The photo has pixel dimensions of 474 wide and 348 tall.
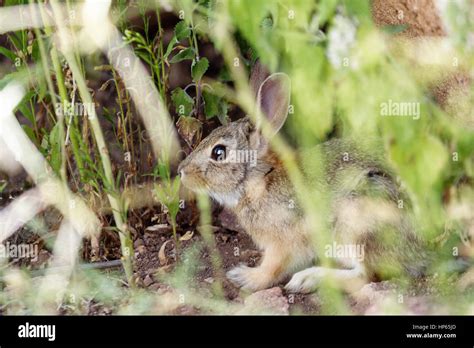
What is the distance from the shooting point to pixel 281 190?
3318mm

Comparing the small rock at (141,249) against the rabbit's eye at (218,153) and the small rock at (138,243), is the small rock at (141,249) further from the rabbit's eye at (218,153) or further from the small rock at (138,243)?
the rabbit's eye at (218,153)

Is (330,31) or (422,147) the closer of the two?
(422,147)

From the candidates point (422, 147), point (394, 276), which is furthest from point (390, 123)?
point (394, 276)

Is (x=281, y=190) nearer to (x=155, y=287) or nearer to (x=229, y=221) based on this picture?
(x=229, y=221)

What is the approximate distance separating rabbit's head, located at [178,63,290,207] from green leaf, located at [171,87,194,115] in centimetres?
17

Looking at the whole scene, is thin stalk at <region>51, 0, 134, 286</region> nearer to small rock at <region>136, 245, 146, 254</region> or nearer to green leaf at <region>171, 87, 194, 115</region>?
small rock at <region>136, 245, 146, 254</region>

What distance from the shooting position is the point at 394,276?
3.11 meters

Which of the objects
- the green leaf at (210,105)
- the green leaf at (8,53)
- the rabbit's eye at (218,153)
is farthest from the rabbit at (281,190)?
the green leaf at (8,53)

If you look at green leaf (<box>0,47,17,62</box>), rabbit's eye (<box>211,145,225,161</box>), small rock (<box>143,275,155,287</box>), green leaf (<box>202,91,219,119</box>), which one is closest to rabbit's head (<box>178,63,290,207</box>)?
rabbit's eye (<box>211,145,225,161</box>)

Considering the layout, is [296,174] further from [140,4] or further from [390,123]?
[140,4]

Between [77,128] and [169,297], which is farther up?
[77,128]

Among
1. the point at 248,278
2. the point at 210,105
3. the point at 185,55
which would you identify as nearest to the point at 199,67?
the point at 185,55
